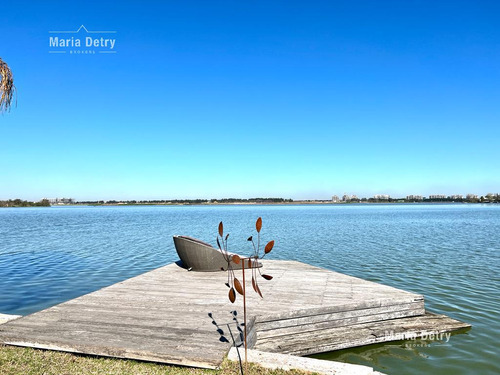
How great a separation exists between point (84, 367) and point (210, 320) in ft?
6.08

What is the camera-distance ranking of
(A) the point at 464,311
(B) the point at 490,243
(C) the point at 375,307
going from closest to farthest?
(C) the point at 375,307
(A) the point at 464,311
(B) the point at 490,243

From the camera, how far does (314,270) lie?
9.18 meters

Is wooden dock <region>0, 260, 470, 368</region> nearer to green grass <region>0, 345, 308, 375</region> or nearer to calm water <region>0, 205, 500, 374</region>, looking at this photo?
green grass <region>0, 345, 308, 375</region>

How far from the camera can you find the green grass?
3.75m

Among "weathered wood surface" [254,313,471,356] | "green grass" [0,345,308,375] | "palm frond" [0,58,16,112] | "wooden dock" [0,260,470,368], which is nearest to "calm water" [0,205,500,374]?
"weathered wood surface" [254,313,471,356]

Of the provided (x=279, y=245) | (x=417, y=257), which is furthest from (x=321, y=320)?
(x=279, y=245)

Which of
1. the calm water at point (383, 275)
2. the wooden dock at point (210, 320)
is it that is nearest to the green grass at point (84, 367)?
the wooden dock at point (210, 320)

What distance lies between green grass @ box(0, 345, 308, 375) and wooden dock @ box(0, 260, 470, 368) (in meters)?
0.10

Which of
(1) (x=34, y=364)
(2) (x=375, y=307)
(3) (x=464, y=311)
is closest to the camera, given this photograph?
(1) (x=34, y=364)

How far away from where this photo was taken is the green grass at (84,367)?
3.75 metres

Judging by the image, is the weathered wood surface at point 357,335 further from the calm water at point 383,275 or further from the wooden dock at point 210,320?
the calm water at point 383,275

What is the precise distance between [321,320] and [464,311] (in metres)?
4.66

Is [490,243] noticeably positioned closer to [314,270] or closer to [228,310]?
[314,270]

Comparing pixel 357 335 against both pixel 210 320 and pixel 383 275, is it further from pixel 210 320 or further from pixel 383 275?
pixel 383 275
